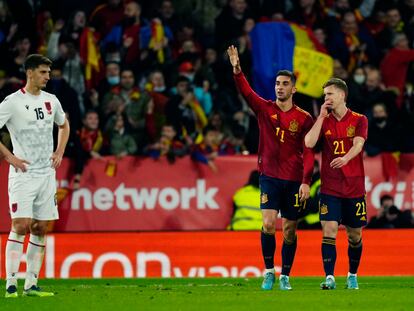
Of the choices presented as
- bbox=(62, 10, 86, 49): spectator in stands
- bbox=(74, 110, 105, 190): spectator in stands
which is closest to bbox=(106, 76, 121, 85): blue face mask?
bbox=(62, 10, 86, 49): spectator in stands

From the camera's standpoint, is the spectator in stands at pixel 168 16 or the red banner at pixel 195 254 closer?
the red banner at pixel 195 254

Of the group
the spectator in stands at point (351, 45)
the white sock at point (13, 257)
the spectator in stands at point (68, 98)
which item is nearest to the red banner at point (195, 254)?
the spectator in stands at point (68, 98)

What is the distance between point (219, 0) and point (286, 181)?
8698mm

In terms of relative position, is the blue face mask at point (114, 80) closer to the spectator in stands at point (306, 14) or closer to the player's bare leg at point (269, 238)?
the spectator in stands at point (306, 14)

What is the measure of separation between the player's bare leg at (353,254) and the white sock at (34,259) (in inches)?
134

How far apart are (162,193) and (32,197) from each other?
661cm

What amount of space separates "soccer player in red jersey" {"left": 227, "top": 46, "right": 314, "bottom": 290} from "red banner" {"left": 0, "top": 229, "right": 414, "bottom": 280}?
4.34 m

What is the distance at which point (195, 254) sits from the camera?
17312 mm

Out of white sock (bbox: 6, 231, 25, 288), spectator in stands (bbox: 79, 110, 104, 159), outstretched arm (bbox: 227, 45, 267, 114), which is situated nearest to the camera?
white sock (bbox: 6, 231, 25, 288)

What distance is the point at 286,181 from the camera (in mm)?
12875

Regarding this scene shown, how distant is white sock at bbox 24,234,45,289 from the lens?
11.7 metres

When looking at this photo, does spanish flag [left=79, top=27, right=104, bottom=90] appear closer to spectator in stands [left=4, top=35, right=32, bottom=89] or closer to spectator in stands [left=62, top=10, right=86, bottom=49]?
spectator in stands [left=62, top=10, right=86, bottom=49]

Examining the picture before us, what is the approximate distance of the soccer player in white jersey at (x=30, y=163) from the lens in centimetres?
1158

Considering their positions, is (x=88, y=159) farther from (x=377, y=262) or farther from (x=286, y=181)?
(x=286, y=181)
